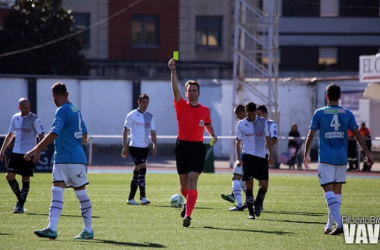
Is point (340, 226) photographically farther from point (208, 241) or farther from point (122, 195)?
point (122, 195)

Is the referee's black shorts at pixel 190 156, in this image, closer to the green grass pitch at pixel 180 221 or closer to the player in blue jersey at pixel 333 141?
the green grass pitch at pixel 180 221

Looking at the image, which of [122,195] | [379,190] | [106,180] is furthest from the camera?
[106,180]

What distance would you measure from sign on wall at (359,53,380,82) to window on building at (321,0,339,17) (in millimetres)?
21179

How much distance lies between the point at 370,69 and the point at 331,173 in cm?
1995

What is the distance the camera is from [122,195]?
62.0 feet

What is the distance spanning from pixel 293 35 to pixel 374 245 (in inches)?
1643

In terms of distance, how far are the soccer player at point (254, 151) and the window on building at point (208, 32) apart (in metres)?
33.5

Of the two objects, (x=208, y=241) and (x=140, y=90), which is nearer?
(x=208, y=241)

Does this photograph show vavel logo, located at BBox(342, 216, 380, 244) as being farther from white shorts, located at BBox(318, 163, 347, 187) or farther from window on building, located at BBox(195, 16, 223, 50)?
window on building, located at BBox(195, 16, 223, 50)

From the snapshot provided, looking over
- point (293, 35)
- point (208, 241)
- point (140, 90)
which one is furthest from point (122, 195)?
point (293, 35)

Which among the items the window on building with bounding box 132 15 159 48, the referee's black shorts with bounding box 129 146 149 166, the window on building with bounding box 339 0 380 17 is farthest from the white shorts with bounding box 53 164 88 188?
the window on building with bounding box 339 0 380 17

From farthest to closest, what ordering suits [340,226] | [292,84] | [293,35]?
[293,35]
[292,84]
[340,226]

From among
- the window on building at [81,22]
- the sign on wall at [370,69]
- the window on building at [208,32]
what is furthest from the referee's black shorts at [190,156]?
the window on building at [208,32]

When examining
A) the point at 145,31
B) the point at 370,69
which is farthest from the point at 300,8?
the point at 370,69
